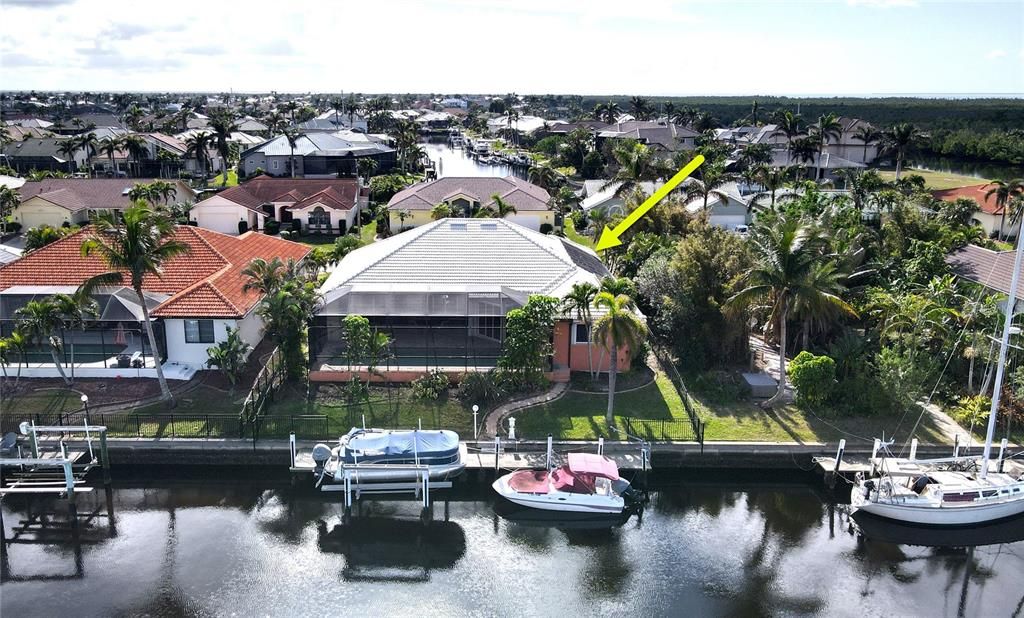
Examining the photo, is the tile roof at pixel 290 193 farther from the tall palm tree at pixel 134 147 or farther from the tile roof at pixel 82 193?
the tall palm tree at pixel 134 147

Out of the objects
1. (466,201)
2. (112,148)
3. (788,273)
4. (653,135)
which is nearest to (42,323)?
(788,273)

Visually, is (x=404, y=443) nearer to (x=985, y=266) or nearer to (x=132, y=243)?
(x=132, y=243)

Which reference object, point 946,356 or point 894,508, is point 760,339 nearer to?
point 946,356

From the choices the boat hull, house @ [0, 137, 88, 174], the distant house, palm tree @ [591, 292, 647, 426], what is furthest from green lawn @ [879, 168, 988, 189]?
house @ [0, 137, 88, 174]

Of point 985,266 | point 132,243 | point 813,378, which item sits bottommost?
point 813,378

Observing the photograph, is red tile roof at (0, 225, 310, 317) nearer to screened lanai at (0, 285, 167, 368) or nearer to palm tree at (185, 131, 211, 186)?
screened lanai at (0, 285, 167, 368)

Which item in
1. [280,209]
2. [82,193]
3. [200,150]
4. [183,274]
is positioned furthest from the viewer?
[200,150]

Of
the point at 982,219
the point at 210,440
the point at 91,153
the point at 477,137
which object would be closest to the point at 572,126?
the point at 477,137
